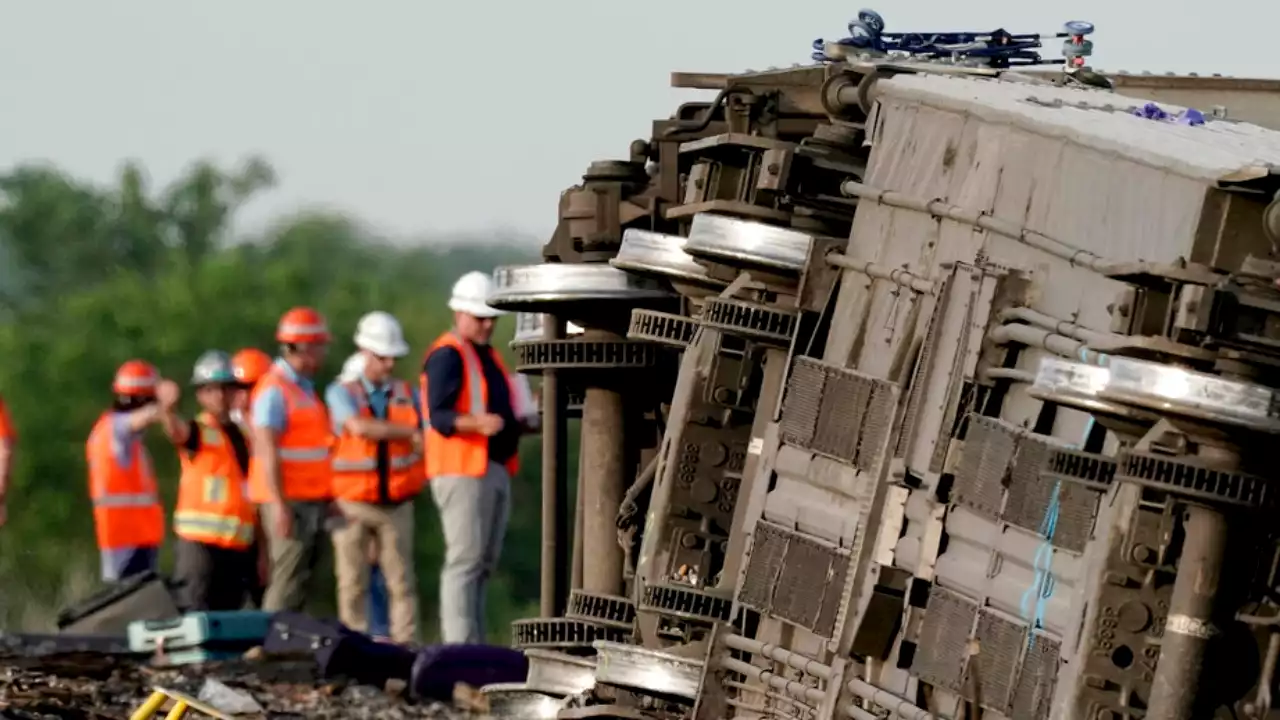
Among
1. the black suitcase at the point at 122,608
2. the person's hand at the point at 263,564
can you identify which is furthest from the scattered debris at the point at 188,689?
the person's hand at the point at 263,564

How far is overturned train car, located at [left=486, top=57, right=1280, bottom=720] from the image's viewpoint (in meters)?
11.4

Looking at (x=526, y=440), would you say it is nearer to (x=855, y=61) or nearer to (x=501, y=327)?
(x=501, y=327)

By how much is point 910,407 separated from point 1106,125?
193cm

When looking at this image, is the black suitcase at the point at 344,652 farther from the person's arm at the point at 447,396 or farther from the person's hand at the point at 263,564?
the person's hand at the point at 263,564

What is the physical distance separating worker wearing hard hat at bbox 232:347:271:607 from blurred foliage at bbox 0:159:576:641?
4.87m

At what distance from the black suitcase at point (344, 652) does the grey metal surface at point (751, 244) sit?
543cm

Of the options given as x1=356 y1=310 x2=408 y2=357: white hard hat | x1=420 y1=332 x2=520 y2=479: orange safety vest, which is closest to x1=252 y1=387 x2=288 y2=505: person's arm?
x1=356 y1=310 x2=408 y2=357: white hard hat

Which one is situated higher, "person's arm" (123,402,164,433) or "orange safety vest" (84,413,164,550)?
"person's arm" (123,402,164,433)

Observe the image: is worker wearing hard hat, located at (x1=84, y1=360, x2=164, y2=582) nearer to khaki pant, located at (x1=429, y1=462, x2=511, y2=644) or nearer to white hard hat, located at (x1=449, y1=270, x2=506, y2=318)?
white hard hat, located at (x1=449, y1=270, x2=506, y2=318)

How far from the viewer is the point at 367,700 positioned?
20.3 metres

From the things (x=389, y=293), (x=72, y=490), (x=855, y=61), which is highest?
(x=855, y=61)

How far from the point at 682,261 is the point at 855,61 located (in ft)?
4.46

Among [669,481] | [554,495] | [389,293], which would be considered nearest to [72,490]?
[389,293]

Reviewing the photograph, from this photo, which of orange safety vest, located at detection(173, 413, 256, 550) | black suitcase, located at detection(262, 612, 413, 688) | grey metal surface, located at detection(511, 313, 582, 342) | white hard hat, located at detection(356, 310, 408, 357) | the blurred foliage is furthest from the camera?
the blurred foliage
